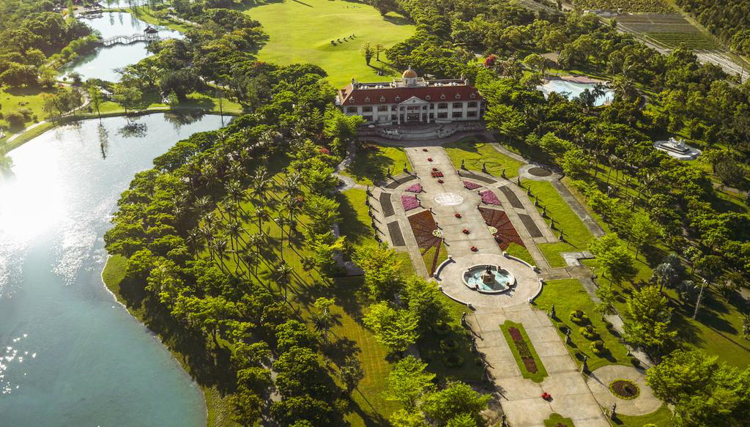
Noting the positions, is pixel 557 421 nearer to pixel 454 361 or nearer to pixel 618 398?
pixel 618 398

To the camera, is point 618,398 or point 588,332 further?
point 588,332

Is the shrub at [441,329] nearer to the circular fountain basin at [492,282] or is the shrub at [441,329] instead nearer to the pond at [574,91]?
the circular fountain basin at [492,282]

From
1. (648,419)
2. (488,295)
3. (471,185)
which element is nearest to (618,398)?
(648,419)

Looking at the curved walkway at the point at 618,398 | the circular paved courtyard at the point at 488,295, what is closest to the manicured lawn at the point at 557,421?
the curved walkway at the point at 618,398

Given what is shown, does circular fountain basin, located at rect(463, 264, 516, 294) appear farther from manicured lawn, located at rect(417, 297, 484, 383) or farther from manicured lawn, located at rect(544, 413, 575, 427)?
manicured lawn, located at rect(544, 413, 575, 427)

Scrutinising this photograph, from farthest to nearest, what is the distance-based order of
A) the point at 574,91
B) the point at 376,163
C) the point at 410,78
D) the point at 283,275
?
the point at 574,91
the point at 410,78
the point at 376,163
the point at 283,275

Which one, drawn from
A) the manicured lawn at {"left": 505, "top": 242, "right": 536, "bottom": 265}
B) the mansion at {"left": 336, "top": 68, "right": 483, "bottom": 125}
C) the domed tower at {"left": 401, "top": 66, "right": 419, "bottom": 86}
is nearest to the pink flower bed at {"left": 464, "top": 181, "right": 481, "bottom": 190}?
the manicured lawn at {"left": 505, "top": 242, "right": 536, "bottom": 265}
